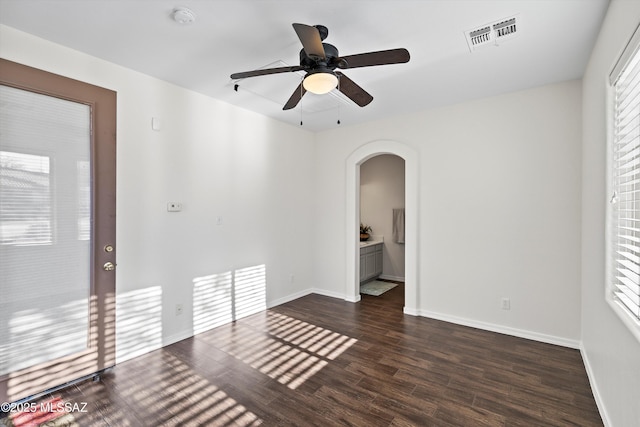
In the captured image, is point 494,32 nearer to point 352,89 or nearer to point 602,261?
point 352,89

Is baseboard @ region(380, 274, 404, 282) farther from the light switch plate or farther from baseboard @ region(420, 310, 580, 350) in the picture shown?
the light switch plate

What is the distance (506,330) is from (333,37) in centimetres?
353

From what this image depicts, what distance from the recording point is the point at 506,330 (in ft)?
11.2

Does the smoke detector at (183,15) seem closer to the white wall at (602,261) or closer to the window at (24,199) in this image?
the window at (24,199)

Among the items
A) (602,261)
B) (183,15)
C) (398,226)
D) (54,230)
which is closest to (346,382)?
(602,261)

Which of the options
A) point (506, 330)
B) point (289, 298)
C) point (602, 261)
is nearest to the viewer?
point (602, 261)

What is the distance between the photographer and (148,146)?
9.74 ft

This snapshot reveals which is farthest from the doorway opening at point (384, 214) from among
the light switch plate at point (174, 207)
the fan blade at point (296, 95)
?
the fan blade at point (296, 95)

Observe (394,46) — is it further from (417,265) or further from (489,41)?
(417,265)

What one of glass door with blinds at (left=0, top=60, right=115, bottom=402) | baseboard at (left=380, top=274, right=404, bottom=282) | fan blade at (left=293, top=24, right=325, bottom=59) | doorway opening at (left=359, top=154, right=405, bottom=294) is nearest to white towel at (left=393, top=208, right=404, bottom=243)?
doorway opening at (left=359, top=154, right=405, bottom=294)

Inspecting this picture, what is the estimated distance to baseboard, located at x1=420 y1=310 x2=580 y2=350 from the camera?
121 inches

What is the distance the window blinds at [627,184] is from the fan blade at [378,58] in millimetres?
1124

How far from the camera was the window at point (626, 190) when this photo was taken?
153 centimetres

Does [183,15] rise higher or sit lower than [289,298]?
higher
